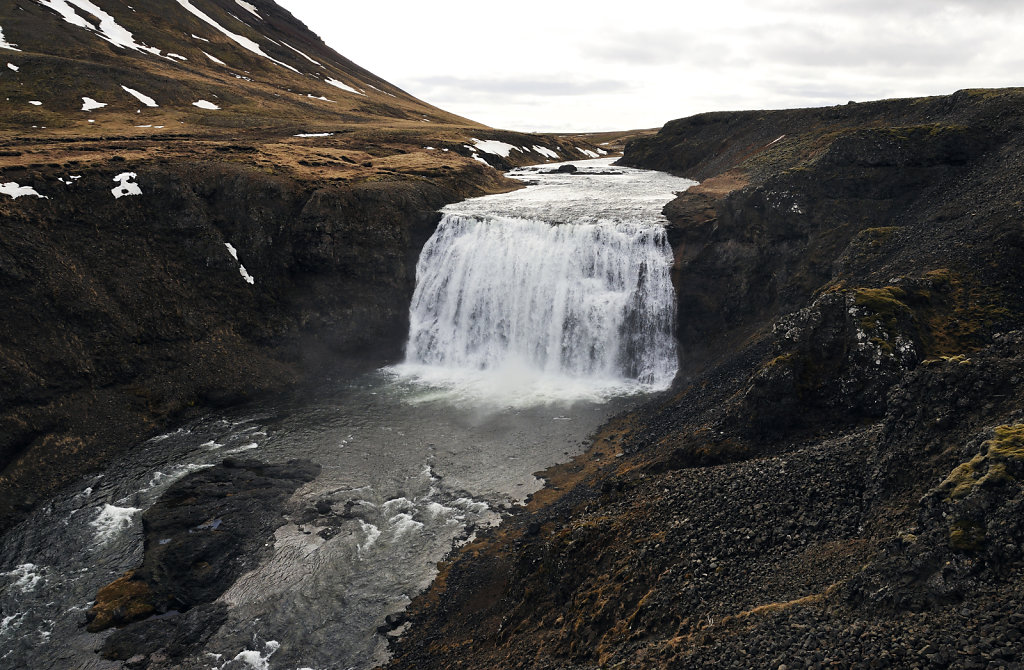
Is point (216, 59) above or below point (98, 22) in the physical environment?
below

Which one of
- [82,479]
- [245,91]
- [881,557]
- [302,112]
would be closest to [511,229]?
[82,479]

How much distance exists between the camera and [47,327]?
33719 mm

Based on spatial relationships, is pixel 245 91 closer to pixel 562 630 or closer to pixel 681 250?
pixel 681 250

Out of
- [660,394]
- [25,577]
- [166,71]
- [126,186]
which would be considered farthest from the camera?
[166,71]

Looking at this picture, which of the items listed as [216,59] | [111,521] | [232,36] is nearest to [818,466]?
[111,521]

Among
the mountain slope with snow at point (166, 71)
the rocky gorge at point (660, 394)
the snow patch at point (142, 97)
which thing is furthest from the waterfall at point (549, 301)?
the snow patch at point (142, 97)

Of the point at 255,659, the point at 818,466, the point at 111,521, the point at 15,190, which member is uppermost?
the point at 15,190

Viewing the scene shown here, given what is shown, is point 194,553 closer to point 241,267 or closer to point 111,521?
point 111,521

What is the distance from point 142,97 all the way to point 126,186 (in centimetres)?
4521

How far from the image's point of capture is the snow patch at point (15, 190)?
121 feet

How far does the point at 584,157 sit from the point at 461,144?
134ft

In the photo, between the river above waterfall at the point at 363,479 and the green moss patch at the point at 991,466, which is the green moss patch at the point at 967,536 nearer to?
the green moss patch at the point at 991,466

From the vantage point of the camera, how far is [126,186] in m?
41.6

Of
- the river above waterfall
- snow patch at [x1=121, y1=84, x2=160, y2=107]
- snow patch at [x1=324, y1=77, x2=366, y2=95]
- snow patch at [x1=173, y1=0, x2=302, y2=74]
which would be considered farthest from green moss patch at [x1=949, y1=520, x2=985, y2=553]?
snow patch at [x1=173, y1=0, x2=302, y2=74]
